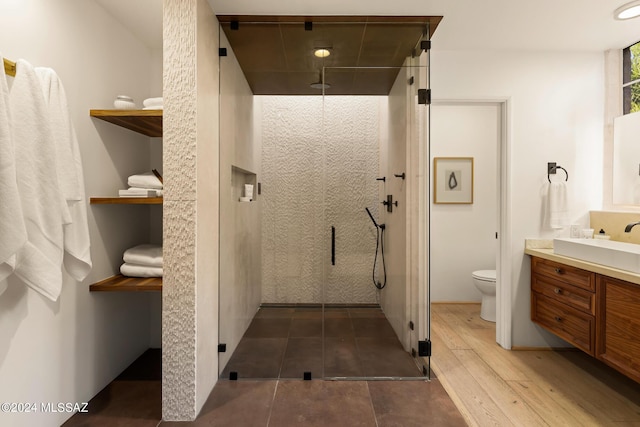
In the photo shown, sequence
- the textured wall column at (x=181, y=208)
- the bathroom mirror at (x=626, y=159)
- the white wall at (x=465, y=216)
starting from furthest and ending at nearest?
1. the white wall at (x=465, y=216)
2. the bathroom mirror at (x=626, y=159)
3. the textured wall column at (x=181, y=208)

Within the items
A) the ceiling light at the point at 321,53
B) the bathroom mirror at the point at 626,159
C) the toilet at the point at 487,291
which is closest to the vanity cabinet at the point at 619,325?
the bathroom mirror at the point at 626,159

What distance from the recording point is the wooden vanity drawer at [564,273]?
228 centimetres

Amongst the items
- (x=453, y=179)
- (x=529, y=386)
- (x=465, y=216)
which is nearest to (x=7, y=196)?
(x=529, y=386)

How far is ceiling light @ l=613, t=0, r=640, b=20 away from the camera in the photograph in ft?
7.16

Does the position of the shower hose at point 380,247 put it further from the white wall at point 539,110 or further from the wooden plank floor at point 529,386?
the white wall at point 539,110

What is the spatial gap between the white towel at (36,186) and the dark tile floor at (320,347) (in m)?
1.28

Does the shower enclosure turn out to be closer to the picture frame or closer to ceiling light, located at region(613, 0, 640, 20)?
ceiling light, located at region(613, 0, 640, 20)

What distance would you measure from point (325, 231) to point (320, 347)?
789 millimetres

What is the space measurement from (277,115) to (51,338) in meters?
1.77

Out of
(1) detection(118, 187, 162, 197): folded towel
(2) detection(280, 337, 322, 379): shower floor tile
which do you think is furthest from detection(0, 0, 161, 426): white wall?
(2) detection(280, 337, 322, 379): shower floor tile

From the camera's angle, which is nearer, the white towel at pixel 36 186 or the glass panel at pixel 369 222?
the white towel at pixel 36 186

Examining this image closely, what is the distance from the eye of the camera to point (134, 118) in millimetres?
2096

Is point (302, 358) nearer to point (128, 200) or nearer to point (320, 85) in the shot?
point (128, 200)

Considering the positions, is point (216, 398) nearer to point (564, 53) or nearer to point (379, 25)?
point (379, 25)
